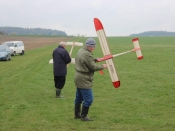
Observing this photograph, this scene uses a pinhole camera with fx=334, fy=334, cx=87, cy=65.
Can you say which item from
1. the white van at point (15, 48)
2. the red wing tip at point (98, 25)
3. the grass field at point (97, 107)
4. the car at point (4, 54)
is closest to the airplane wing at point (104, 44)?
the red wing tip at point (98, 25)

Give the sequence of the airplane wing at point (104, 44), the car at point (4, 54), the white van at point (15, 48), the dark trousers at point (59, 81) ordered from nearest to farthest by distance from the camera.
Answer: the airplane wing at point (104, 44), the dark trousers at point (59, 81), the car at point (4, 54), the white van at point (15, 48)

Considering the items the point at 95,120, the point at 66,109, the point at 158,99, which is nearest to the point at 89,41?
the point at 95,120

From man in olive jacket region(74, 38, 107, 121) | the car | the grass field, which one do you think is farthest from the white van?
man in olive jacket region(74, 38, 107, 121)

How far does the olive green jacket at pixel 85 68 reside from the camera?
7078 millimetres

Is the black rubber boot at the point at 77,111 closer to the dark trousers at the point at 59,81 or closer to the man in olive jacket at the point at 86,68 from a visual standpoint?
the man in olive jacket at the point at 86,68

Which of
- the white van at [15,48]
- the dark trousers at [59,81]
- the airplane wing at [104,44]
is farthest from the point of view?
the white van at [15,48]

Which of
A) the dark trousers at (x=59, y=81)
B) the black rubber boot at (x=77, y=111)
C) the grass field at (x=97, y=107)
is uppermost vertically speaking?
the dark trousers at (x=59, y=81)

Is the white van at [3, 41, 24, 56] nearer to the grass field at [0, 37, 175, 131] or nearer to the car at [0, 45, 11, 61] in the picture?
the car at [0, 45, 11, 61]

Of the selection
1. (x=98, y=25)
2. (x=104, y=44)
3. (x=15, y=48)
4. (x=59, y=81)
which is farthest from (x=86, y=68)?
(x=15, y=48)

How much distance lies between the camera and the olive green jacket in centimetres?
708

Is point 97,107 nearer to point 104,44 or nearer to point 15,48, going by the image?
point 104,44

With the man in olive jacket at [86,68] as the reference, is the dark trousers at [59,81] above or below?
below

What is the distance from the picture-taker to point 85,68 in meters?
7.14

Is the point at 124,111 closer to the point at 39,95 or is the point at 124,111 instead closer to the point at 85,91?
the point at 85,91
